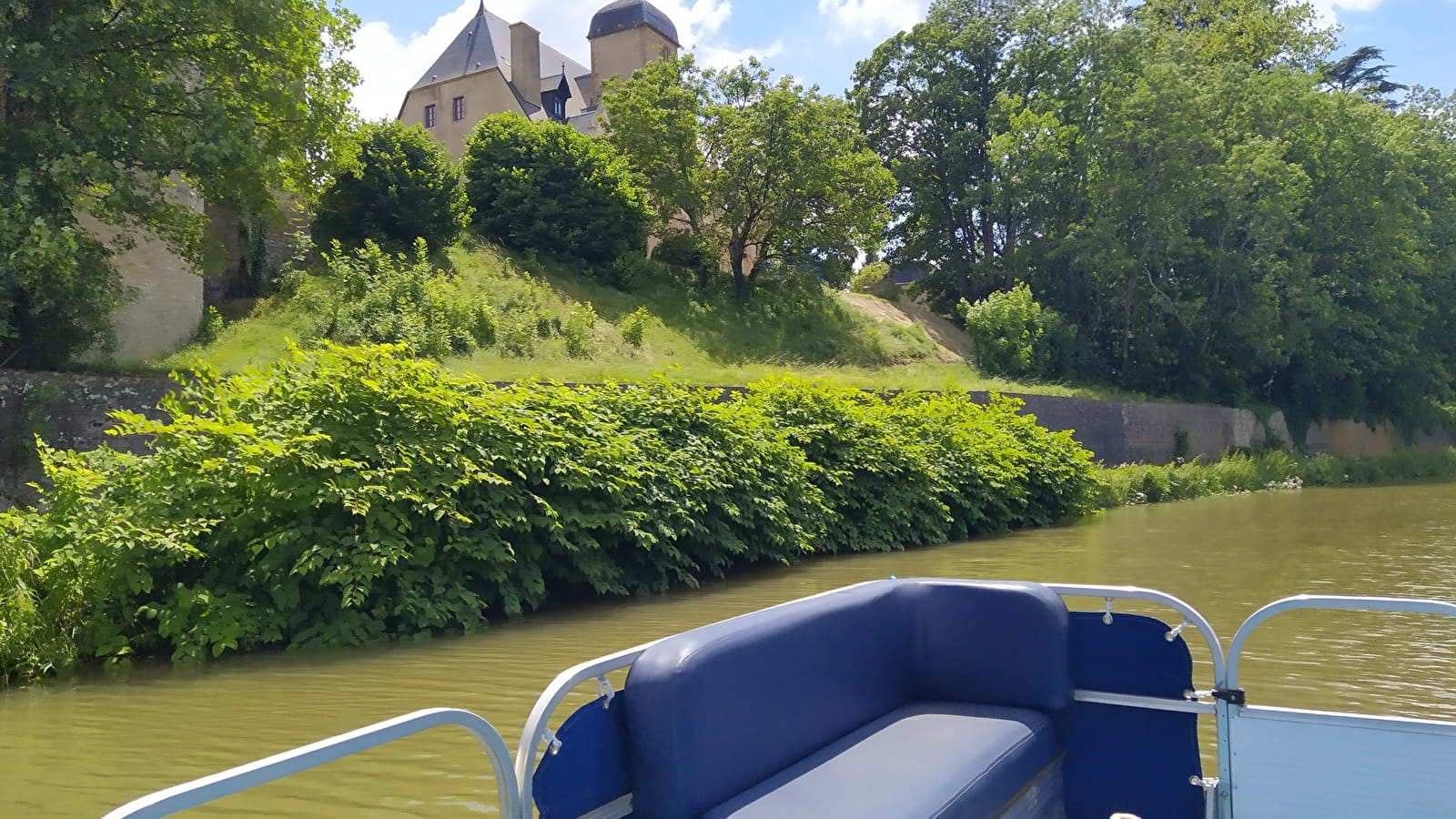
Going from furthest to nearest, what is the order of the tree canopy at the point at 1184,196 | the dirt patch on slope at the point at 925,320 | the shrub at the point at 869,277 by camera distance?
the shrub at the point at 869,277 → the dirt patch on slope at the point at 925,320 → the tree canopy at the point at 1184,196

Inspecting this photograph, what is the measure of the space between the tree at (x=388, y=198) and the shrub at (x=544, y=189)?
3.31m

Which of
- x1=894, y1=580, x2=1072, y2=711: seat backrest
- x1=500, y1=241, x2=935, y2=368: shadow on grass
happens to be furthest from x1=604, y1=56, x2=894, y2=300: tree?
x1=894, y1=580, x2=1072, y2=711: seat backrest

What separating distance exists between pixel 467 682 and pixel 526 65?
46.8 m

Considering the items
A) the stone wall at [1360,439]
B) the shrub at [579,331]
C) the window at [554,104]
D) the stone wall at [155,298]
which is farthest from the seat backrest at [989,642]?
the window at [554,104]

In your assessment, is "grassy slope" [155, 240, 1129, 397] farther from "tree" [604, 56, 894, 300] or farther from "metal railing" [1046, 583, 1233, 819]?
"metal railing" [1046, 583, 1233, 819]

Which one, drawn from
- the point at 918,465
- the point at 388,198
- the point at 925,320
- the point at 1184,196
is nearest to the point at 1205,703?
the point at 918,465

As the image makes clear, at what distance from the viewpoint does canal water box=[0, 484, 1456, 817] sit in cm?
536

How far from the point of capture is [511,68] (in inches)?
2007

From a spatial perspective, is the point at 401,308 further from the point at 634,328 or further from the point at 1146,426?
the point at 1146,426

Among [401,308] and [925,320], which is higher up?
[925,320]

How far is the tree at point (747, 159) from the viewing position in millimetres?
33531

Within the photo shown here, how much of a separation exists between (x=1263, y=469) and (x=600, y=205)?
22.2 meters

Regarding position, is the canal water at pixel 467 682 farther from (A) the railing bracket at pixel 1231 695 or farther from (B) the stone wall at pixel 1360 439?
(B) the stone wall at pixel 1360 439

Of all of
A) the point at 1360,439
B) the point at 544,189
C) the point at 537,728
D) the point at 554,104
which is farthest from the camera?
the point at 554,104
